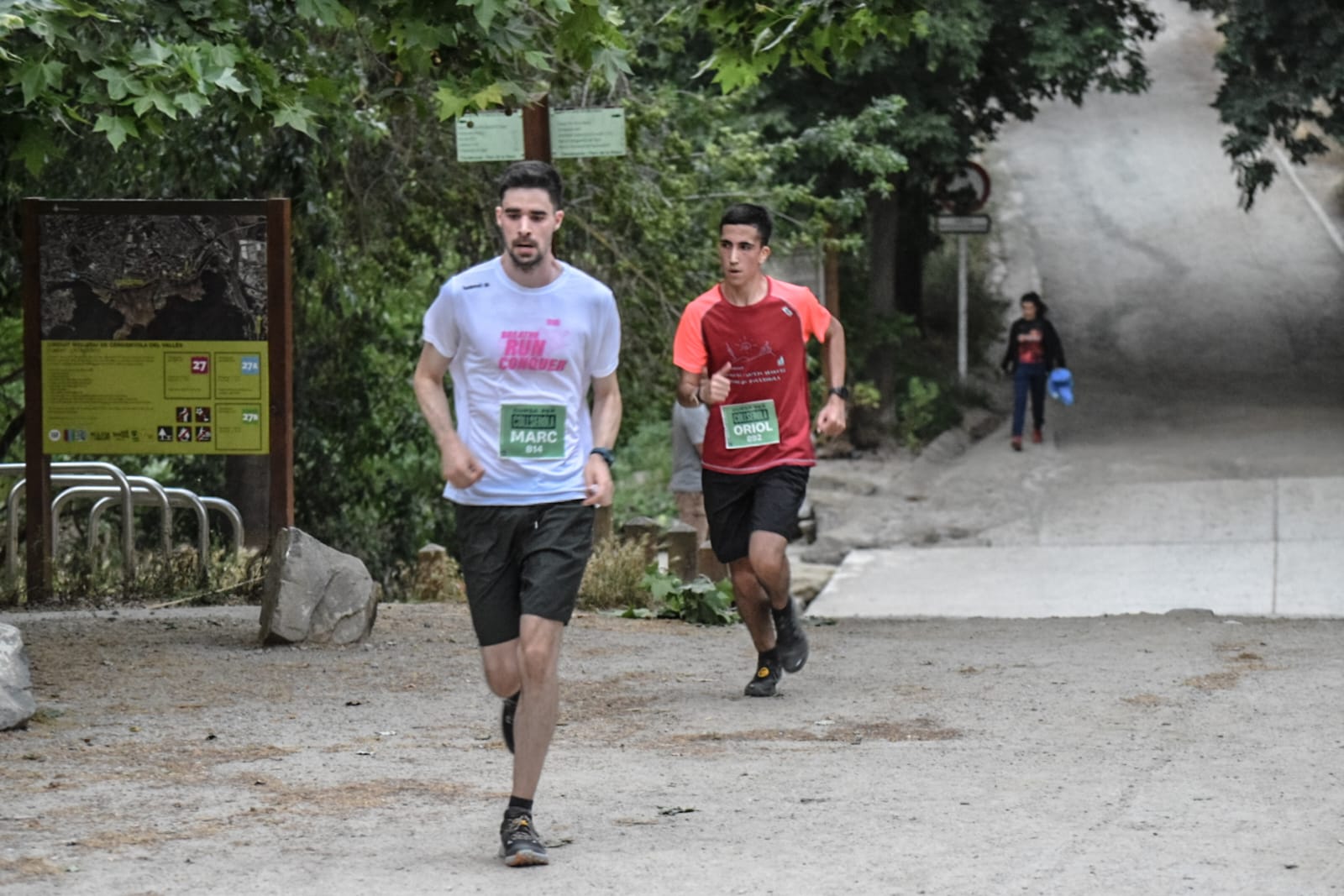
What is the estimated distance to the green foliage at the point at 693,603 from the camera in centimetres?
1163

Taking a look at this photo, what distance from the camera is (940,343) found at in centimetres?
Result: 2716

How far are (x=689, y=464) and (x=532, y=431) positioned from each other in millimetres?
7634

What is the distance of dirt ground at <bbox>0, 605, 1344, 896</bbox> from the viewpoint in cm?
541

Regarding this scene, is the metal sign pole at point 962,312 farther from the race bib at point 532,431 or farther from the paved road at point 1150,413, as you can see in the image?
the race bib at point 532,431

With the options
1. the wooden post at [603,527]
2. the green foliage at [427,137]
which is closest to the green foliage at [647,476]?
the green foliage at [427,137]

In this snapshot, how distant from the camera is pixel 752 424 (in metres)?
8.44

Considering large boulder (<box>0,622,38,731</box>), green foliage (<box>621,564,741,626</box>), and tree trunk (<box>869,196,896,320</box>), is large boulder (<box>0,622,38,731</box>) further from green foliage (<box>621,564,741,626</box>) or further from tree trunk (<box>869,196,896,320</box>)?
tree trunk (<box>869,196,896,320</box>)

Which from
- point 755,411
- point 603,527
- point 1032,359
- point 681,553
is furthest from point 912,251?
point 755,411

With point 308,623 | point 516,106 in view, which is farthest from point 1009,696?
point 516,106

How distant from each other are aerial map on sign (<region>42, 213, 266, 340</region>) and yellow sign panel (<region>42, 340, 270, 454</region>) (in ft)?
0.23

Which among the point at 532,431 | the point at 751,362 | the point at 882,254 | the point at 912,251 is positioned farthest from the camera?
the point at 912,251

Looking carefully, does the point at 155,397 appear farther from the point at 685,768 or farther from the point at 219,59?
the point at 685,768

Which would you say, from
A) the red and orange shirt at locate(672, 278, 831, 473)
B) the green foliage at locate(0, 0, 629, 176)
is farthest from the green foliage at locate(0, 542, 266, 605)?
the red and orange shirt at locate(672, 278, 831, 473)

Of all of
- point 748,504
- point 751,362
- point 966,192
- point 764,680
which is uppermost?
point 966,192
